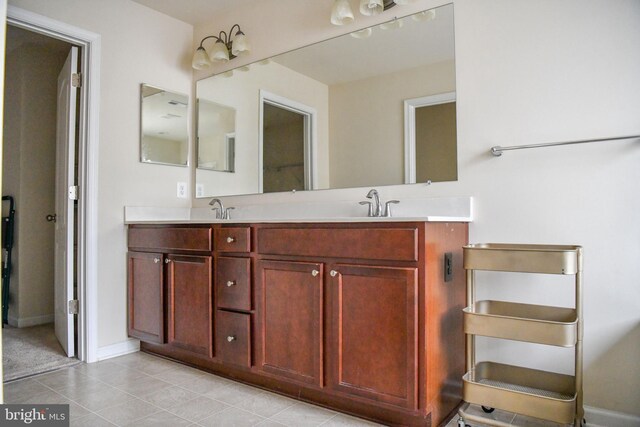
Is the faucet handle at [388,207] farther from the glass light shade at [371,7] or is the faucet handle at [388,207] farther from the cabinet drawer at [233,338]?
the glass light shade at [371,7]

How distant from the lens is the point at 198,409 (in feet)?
6.21

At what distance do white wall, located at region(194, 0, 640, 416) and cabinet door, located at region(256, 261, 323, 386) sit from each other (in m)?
0.73

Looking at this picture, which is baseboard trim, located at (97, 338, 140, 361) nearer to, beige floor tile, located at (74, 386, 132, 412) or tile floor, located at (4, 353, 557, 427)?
tile floor, located at (4, 353, 557, 427)

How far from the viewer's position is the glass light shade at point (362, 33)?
7.52 feet

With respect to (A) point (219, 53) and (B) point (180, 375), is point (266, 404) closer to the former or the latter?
(B) point (180, 375)

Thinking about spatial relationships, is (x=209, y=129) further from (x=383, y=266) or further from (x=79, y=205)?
(x=383, y=266)

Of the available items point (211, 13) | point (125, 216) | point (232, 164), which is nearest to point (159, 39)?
point (211, 13)

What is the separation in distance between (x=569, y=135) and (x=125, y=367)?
261cm

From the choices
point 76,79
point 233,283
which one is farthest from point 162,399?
point 76,79

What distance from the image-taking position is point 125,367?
8.07 feet

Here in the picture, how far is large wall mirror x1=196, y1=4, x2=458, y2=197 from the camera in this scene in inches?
82.1

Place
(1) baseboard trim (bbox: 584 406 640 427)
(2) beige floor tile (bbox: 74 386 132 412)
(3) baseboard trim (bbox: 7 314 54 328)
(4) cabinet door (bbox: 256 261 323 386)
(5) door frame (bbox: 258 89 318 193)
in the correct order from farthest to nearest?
1. (3) baseboard trim (bbox: 7 314 54 328)
2. (5) door frame (bbox: 258 89 318 193)
3. (2) beige floor tile (bbox: 74 386 132 412)
4. (4) cabinet door (bbox: 256 261 323 386)
5. (1) baseboard trim (bbox: 584 406 640 427)

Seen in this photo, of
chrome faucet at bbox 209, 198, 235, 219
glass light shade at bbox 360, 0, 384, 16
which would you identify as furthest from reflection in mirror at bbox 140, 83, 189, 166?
glass light shade at bbox 360, 0, 384, 16

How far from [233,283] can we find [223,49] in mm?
1625
